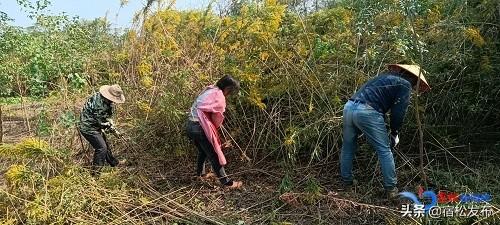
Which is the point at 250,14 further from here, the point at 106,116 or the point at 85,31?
the point at 85,31

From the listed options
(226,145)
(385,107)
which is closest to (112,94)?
(226,145)

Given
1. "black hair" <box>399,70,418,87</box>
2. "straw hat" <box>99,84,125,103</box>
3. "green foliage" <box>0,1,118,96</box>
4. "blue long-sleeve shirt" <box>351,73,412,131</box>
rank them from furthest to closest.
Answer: "green foliage" <box>0,1,118,96</box> → "straw hat" <box>99,84,125,103</box> → "black hair" <box>399,70,418,87</box> → "blue long-sleeve shirt" <box>351,73,412,131</box>

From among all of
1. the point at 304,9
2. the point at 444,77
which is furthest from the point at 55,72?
the point at 444,77

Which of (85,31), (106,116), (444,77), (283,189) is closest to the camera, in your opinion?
(283,189)

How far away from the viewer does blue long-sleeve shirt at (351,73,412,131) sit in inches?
176

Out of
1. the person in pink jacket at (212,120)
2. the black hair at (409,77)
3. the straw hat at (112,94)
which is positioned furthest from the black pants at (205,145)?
the black hair at (409,77)

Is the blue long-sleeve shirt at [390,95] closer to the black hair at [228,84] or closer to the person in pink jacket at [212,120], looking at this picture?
the black hair at [228,84]

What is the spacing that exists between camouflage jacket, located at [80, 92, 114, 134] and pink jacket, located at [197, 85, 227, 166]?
1236 millimetres

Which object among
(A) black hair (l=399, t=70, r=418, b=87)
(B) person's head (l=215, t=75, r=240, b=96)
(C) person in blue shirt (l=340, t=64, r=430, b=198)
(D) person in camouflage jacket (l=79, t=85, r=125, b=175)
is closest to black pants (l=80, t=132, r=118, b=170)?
(D) person in camouflage jacket (l=79, t=85, r=125, b=175)

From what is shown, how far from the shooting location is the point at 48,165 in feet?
17.2

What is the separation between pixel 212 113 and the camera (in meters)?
5.16

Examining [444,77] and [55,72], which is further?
[55,72]

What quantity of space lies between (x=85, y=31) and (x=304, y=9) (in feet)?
14.7

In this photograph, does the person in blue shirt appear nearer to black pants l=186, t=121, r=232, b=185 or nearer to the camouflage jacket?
black pants l=186, t=121, r=232, b=185
